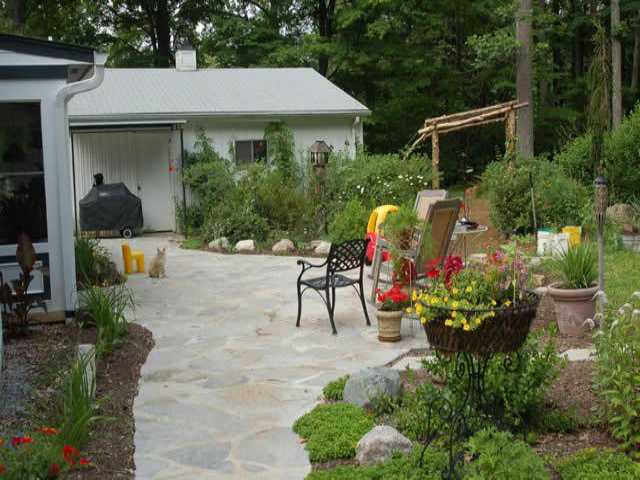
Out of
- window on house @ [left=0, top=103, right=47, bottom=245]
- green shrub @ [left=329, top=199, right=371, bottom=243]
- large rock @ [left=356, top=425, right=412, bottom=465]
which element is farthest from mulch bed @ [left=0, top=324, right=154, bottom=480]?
green shrub @ [left=329, top=199, right=371, bottom=243]

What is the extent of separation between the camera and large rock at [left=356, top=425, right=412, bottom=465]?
14.7ft

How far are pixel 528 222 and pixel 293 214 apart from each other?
427 cm

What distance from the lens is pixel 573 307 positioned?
7133 millimetres

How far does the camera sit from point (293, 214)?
14.9 m

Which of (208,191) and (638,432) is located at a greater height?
(208,191)

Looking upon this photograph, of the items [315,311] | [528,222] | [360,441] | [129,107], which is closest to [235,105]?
[129,107]

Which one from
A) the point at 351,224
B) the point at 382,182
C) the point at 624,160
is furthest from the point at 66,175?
the point at 624,160

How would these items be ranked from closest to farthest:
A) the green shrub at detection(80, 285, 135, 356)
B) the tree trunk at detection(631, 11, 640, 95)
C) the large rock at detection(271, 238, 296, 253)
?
the green shrub at detection(80, 285, 135, 356) < the large rock at detection(271, 238, 296, 253) < the tree trunk at detection(631, 11, 640, 95)

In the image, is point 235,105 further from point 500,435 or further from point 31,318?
point 500,435

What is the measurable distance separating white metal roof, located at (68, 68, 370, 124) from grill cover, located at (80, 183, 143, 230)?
1620 millimetres

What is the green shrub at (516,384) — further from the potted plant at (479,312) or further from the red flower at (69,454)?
the red flower at (69,454)

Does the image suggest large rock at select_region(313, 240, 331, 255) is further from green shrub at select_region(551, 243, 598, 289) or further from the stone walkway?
green shrub at select_region(551, 243, 598, 289)

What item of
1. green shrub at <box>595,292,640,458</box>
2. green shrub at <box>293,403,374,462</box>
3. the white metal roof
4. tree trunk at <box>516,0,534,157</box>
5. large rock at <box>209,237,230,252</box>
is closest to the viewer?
green shrub at <box>595,292,640,458</box>

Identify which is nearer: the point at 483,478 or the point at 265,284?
the point at 483,478
